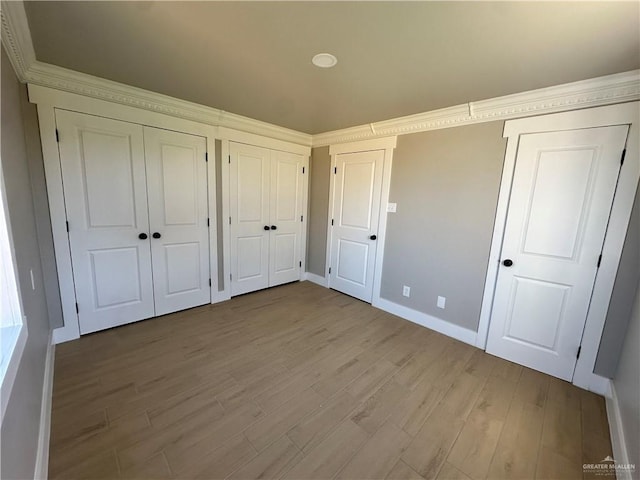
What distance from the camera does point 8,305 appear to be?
45.4 inches

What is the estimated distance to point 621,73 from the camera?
1.74 meters

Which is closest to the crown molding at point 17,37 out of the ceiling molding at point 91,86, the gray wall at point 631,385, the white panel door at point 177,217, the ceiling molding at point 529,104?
the ceiling molding at point 91,86

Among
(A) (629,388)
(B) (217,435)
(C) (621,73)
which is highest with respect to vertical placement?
(C) (621,73)

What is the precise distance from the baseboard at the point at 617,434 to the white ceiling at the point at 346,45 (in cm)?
219

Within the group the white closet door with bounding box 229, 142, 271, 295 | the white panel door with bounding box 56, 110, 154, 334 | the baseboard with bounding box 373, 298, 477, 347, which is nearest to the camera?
the white panel door with bounding box 56, 110, 154, 334

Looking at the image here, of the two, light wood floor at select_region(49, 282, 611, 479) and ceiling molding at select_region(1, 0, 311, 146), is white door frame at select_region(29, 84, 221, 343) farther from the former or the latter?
light wood floor at select_region(49, 282, 611, 479)

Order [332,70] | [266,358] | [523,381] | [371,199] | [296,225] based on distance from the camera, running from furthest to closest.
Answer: [296,225] < [371,199] < [266,358] < [523,381] < [332,70]

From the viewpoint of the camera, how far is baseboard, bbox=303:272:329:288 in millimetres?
4078

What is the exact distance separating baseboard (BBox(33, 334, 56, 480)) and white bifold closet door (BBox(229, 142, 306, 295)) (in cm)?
184

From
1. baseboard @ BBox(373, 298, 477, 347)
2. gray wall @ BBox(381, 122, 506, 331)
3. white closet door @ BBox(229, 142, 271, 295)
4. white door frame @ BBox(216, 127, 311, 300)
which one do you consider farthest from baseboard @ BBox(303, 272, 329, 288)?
white door frame @ BBox(216, 127, 311, 300)

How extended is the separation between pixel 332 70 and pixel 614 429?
2.97m

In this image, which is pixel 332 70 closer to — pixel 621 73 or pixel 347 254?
pixel 621 73

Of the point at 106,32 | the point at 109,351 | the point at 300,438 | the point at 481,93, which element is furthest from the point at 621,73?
the point at 109,351

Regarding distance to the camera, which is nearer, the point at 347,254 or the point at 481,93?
the point at 481,93
